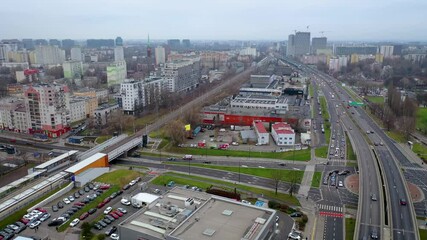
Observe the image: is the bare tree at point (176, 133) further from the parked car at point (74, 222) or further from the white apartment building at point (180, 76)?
the white apartment building at point (180, 76)

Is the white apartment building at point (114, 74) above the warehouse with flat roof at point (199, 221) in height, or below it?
above

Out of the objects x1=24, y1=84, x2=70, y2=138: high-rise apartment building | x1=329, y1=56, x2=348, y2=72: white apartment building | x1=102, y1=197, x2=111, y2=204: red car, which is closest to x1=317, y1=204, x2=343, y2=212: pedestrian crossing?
x1=102, y1=197, x2=111, y2=204: red car

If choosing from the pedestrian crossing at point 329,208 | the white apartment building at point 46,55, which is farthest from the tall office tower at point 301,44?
the pedestrian crossing at point 329,208

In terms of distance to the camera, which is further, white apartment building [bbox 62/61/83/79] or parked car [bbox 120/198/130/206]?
white apartment building [bbox 62/61/83/79]

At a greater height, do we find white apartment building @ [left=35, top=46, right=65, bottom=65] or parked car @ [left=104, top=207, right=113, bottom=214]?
white apartment building @ [left=35, top=46, right=65, bottom=65]

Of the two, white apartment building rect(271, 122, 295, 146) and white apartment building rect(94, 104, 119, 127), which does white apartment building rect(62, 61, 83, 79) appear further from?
white apartment building rect(271, 122, 295, 146)

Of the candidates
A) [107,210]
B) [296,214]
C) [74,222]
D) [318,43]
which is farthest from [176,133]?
[318,43]

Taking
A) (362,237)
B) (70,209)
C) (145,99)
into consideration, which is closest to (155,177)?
(70,209)
